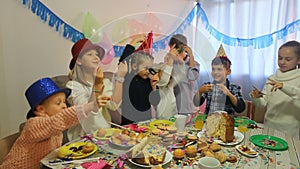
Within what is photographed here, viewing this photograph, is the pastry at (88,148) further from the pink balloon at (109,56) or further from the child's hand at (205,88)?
the child's hand at (205,88)

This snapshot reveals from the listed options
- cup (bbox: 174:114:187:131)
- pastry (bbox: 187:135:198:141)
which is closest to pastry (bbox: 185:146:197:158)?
pastry (bbox: 187:135:198:141)

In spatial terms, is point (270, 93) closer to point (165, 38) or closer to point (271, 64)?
point (271, 64)

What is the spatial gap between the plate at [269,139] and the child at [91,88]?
0.73 m

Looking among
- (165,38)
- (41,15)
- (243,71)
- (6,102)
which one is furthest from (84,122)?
(243,71)

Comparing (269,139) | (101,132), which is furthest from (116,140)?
(269,139)

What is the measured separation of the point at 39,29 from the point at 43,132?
3.89 feet

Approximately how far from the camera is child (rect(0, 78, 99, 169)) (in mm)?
1107

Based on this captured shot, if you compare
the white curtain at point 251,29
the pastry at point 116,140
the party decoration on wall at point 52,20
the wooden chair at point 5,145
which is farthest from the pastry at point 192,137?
the party decoration on wall at point 52,20

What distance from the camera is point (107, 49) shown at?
122 centimetres

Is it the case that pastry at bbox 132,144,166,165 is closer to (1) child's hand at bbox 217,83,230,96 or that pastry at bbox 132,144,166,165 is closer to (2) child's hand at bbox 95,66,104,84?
(2) child's hand at bbox 95,66,104,84

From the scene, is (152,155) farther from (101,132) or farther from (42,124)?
(42,124)

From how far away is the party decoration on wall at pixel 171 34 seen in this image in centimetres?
123

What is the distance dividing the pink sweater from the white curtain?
5.37ft

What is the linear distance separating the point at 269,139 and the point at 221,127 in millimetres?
274
